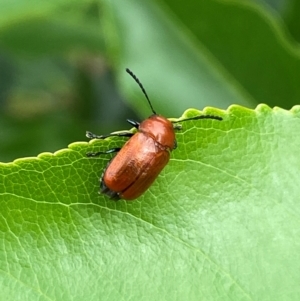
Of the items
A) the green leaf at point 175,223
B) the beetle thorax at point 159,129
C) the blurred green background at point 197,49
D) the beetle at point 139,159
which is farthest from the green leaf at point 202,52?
the green leaf at point 175,223

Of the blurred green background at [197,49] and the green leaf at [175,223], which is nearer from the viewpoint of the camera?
the green leaf at [175,223]

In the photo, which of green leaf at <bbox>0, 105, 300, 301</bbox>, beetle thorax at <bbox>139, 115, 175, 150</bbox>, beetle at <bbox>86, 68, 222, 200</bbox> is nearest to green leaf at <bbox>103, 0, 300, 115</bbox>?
beetle thorax at <bbox>139, 115, 175, 150</bbox>

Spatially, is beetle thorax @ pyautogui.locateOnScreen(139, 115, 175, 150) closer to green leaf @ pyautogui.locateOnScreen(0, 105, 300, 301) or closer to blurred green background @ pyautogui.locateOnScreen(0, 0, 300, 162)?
green leaf @ pyautogui.locateOnScreen(0, 105, 300, 301)

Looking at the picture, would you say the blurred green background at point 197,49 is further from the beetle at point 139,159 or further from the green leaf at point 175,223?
Answer: the green leaf at point 175,223

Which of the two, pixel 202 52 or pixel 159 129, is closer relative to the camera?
pixel 159 129

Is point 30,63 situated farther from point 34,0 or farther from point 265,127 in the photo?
point 265,127

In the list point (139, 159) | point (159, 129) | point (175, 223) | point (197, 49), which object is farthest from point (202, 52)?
point (175, 223)

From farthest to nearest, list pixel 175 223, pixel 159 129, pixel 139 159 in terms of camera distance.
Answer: pixel 159 129
pixel 139 159
pixel 175 223

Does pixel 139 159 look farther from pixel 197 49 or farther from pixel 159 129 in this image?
pixel 197 49
